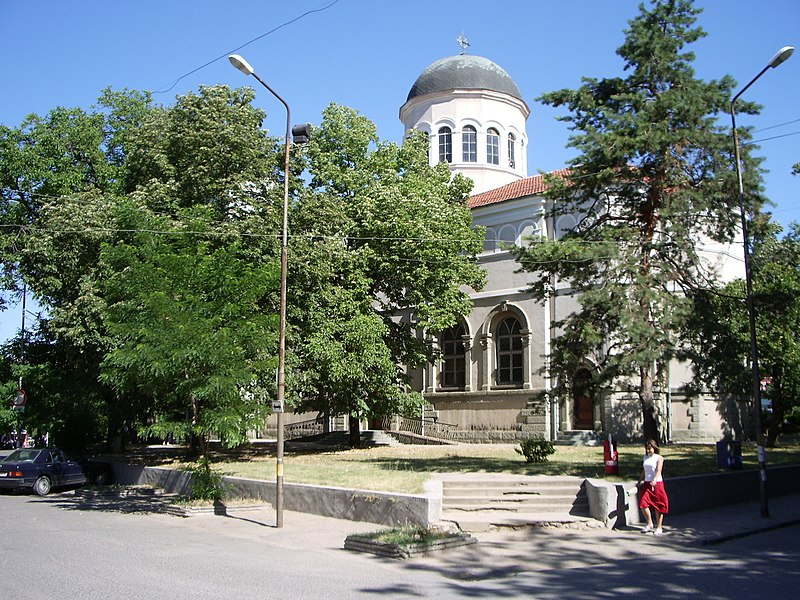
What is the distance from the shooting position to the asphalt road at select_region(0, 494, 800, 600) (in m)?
9.36

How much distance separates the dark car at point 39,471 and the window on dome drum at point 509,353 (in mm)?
19450

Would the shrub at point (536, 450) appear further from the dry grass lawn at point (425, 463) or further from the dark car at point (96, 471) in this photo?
the dark car at point (96, 471)

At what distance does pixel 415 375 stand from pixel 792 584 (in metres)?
30.6

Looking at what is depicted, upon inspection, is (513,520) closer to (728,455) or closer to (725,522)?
(725,522)

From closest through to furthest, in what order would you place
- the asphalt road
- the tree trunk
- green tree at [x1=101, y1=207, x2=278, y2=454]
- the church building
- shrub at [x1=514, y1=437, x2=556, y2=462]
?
1. the asphalt road
2. green tree at [x1=101, y1=207, x2=278, y2=454]
3. the tree trunk
4. shrub at [x1=514, y1=437, x2=556, y2=462]
5. the church building

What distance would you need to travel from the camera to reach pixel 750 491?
19.3 meters

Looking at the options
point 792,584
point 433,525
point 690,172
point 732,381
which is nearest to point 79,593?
point 433,525

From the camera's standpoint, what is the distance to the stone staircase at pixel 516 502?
48.5 feet

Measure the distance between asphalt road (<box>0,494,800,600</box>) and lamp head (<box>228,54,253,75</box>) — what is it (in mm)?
9327

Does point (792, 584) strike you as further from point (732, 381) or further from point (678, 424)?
point (678, 424)

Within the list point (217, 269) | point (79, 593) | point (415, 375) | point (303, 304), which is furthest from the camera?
point (415, 375)

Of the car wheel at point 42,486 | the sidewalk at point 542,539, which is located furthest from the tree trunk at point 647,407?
the car wheel at point 42,486

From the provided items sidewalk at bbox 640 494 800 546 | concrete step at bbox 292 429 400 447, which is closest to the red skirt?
sidewalk at bbox 640 494 800 546

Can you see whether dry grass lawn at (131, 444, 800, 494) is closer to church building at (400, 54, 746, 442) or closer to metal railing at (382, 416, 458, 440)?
church building at (400, 54, 746, 442)
